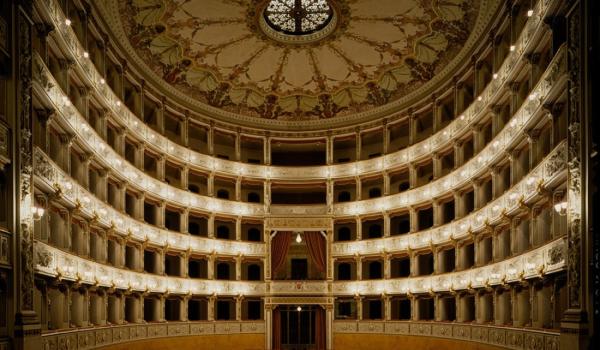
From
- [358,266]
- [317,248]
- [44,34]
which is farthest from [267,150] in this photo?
[44,34]

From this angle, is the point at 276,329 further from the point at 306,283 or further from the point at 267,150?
the point at 267,150

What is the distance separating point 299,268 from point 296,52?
15580 millimetres

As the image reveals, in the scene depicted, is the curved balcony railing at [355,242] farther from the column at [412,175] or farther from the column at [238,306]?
the column at [412,175]

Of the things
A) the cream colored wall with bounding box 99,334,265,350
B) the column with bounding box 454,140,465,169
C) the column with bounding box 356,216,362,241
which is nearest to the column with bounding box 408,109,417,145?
the column with bounding box 454,140,465,169

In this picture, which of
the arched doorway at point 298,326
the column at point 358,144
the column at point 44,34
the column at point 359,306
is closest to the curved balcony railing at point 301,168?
the column at point 44,34

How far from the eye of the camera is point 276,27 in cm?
3934

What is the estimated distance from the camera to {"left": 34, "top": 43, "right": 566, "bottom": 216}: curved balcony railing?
77.4ft

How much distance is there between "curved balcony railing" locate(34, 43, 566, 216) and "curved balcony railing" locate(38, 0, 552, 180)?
6.09ft

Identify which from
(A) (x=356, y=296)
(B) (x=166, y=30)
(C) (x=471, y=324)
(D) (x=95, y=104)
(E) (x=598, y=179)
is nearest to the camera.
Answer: (E) (x=598, y=179)

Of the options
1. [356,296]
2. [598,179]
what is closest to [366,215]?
[356,296]

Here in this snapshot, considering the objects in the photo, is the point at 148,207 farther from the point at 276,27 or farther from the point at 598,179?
the point at 598,179

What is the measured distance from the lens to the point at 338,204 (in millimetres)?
46688

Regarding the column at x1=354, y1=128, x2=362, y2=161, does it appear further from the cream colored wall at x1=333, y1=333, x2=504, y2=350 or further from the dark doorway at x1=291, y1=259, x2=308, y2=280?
the cream colored wall at x1=333, y1=333, x2=504, y2=350

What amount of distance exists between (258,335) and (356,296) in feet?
22.1
